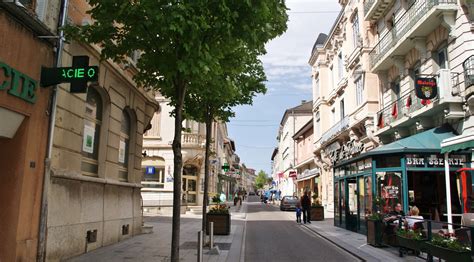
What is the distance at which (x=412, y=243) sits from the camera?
9977 mm

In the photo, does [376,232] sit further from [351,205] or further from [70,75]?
[70,75]

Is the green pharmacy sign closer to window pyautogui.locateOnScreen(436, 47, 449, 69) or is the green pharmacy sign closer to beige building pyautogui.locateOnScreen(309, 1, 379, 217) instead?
window pyautogui.locateOnScreen(436, 47, 449, 69)

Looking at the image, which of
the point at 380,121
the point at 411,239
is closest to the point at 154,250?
the point at 411,239

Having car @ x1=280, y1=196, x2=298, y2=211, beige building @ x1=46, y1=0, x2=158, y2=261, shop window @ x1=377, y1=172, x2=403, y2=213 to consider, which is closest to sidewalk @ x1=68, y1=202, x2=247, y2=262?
beige building @ x1=46, y1=0, x2=158, y2=261

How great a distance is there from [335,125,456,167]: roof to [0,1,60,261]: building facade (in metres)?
11.3

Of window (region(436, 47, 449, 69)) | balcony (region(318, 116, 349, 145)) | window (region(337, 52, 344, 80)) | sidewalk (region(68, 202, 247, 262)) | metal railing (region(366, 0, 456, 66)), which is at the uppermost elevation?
window (region(337, 52, 344, 80))

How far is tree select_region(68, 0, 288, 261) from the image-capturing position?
673cm

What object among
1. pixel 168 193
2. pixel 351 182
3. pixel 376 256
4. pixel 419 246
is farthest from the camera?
pixel 168 193

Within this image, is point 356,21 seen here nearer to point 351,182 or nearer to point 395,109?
point 395,109

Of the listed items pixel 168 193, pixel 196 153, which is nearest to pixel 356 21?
pixel 196 153

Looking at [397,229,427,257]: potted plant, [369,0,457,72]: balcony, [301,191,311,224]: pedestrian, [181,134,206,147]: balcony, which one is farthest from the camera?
[181,134,206,147]: balcony

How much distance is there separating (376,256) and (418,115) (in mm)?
8376

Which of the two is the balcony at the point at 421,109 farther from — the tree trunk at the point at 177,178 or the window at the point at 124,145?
the window at the point at 124,145

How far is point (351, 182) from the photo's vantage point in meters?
18.6
